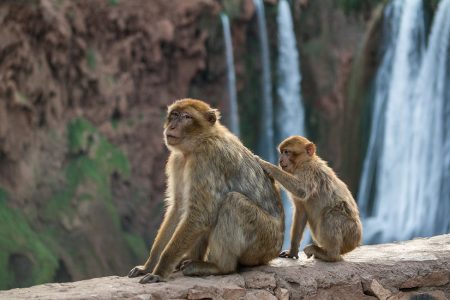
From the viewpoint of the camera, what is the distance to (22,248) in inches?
667

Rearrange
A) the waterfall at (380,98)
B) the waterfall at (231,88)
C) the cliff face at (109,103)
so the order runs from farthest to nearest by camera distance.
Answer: the waterfall at (231,88), the waterfall at (380,98), the cliff face at (109,103)

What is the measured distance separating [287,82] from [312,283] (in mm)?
17646

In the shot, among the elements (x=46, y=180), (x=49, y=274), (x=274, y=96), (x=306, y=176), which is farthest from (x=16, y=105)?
(x=306, y=176)

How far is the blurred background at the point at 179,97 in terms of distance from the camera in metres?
18.3

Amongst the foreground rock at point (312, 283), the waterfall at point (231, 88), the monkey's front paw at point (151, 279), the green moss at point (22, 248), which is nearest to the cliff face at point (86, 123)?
the green moss at point (22, 248)

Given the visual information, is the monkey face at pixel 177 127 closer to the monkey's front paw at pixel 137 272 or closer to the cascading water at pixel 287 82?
the monkey's front paw at pixel 137 272

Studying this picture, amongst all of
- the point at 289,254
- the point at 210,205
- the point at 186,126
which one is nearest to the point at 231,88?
the point at 289,254

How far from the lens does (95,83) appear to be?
2028 centimetres

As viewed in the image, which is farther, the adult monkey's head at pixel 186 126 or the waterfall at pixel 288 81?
the waterfall at pixel 288 81

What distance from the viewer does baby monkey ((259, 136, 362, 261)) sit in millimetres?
6445

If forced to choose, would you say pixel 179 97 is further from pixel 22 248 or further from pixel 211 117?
pixel 211 117

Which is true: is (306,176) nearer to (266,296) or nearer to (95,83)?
(266,296)

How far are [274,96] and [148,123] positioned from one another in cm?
410

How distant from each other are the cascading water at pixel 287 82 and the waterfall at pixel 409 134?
87.4 inches
